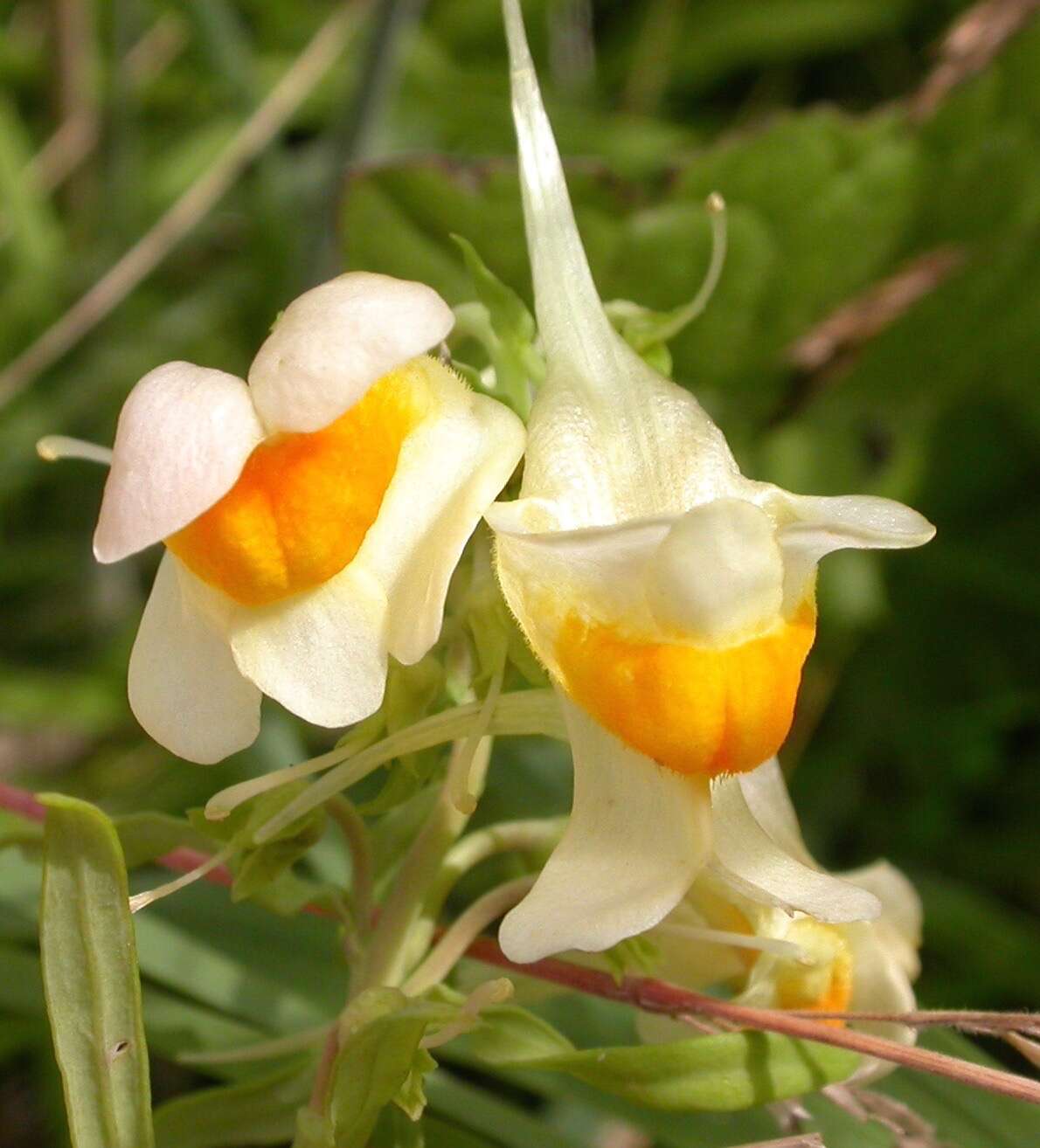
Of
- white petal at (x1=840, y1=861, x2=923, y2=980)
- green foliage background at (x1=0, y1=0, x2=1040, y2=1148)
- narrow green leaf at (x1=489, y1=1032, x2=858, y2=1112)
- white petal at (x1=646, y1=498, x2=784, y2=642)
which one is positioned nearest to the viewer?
white petal at (x1=646, y1=498, x2=784, y2=642)

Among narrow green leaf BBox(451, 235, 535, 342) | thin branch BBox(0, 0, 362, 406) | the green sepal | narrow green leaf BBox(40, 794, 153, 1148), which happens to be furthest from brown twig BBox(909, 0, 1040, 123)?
narrow green leaf BBox(40, 794, 153, 1148)


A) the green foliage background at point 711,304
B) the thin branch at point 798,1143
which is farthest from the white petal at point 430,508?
the green foliage background at point 711,304

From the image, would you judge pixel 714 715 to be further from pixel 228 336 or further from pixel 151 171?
pixel 151 171

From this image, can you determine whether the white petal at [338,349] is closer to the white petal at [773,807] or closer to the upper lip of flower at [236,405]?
the upper lip of flower at [236,405]

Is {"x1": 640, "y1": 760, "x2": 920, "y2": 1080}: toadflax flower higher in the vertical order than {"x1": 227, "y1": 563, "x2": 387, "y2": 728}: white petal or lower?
lower

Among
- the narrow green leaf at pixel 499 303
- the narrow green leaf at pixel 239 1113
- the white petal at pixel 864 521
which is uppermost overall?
the narrow green leaf at pixel 499 303

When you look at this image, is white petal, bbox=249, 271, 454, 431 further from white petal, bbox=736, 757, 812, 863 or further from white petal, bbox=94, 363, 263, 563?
white petal, bbox=736, 757, 812, 863

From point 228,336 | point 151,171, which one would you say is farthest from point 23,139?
point 228,336

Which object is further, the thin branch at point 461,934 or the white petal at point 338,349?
the thin branch at point 461,934
